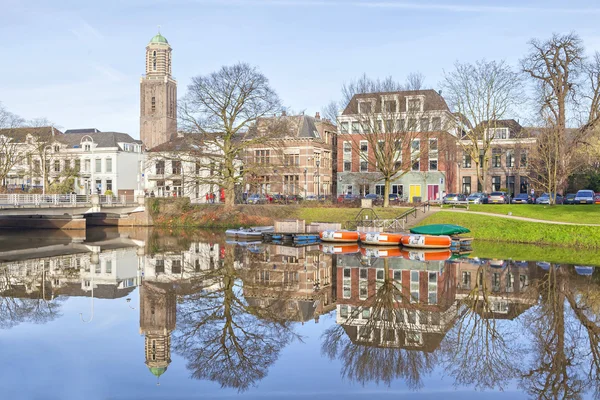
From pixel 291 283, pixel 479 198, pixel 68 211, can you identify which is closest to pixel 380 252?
pixel 291 283

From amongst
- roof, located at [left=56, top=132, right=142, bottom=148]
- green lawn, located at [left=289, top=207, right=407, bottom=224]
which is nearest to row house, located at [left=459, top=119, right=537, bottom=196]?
green lawn, located at [left=289, top=207, right=407, bottom=224]

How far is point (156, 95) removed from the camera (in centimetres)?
10238

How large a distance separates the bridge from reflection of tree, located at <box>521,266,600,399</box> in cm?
3885

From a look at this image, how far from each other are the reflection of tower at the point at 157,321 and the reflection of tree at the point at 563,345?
8451mm

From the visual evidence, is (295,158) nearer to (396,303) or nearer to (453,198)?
(453,198)

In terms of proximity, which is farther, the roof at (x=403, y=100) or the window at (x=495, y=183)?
the window at (x=495, y=183)

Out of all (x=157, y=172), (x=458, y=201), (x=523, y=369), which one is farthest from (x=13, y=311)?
(x=157, y=172)

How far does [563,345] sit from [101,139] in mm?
73712

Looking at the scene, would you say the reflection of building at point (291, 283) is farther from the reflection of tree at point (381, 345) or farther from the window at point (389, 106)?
the window at point (389, 106)

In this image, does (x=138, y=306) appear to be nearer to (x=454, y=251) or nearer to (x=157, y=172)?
(x=454, y=251)

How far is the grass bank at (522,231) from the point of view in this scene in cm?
3394

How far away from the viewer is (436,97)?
54312mm

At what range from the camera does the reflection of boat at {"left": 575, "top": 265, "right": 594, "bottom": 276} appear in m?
24.5

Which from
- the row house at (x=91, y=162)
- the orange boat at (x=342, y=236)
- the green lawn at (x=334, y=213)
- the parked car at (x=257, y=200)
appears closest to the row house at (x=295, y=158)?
the parked car at (x=257, y=200)
